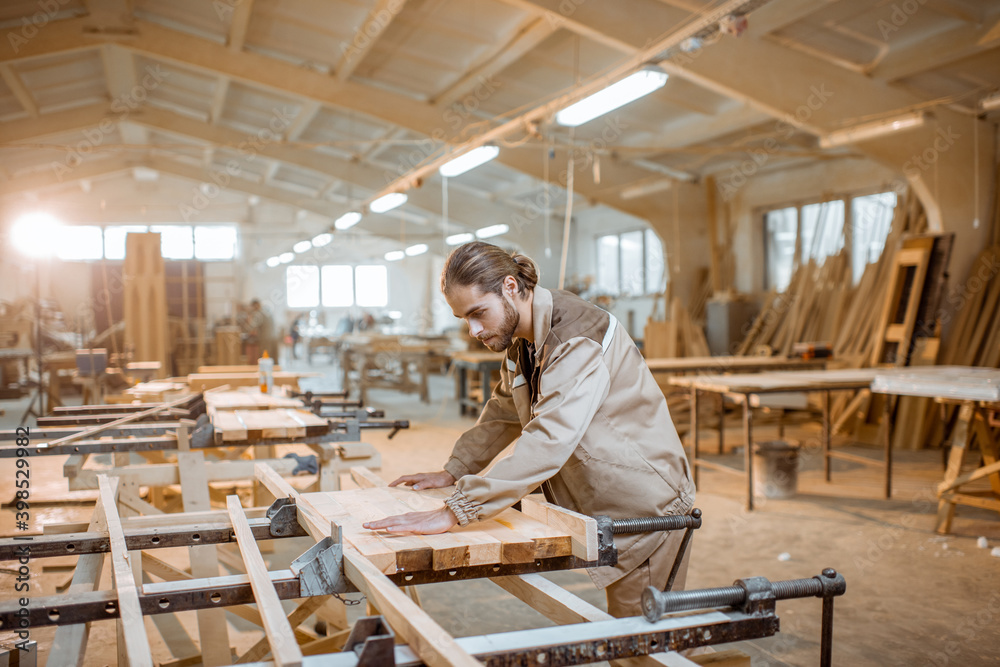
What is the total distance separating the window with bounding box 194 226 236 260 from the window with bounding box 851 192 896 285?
15.6 meters

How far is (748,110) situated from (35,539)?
7.90m

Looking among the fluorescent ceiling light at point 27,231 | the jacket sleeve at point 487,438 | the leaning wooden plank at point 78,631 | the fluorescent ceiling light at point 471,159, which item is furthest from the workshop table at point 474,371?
the fluorescent ceiling light at point 27,231

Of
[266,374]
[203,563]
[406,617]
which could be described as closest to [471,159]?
[266,374]

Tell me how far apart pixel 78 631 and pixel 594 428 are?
4.11 ft

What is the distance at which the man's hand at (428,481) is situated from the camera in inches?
79.5

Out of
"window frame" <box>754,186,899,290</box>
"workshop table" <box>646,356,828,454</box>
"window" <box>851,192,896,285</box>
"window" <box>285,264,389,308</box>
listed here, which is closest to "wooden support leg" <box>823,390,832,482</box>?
"workshop table" <box>646,356,828,454</box>

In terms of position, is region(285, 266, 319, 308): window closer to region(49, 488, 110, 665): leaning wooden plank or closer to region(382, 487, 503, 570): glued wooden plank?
region(49, 488, 110, 665): leaning wooden plank

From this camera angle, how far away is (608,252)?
14781 millimetres

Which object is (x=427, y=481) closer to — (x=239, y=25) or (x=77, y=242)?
(x=239, y=25)

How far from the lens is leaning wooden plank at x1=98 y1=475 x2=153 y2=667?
3.77ft

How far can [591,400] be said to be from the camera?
63.3 inches

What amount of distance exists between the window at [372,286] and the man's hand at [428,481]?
21.3 m

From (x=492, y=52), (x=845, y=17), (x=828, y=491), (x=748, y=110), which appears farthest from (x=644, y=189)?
(x=828, y=491)

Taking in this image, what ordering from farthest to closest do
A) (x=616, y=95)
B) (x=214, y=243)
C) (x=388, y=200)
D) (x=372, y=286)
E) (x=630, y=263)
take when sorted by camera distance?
(x=372, y=286) → (x=214, y=243) → (x=630, y=263) → (x=388, y=200) → (x=616, y=95)
